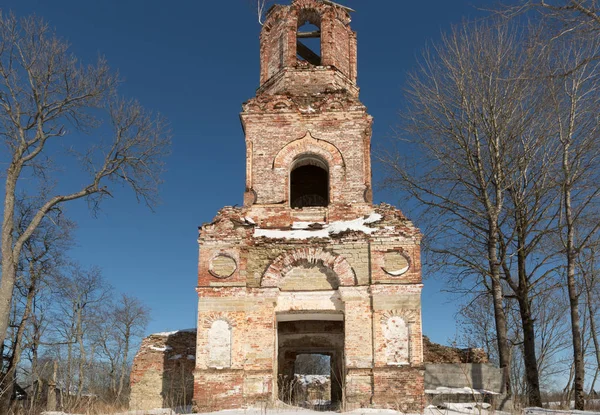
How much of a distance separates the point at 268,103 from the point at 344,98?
6.24 feet

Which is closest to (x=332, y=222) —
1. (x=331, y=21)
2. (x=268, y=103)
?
(x=268, y=103)

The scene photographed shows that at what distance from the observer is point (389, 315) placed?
11.8 m

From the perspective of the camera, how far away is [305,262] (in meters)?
12.6

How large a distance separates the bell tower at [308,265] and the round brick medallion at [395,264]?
21 mm

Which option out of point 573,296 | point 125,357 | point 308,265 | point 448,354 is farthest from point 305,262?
point 125,357

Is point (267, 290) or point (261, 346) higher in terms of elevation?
point (267, 290)

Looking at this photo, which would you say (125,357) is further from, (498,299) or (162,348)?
(498,299)

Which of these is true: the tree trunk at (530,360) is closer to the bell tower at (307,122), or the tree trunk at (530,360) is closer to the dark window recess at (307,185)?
the bell tower at (307,122)

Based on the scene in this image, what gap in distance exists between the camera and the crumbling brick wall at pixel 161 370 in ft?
46.0

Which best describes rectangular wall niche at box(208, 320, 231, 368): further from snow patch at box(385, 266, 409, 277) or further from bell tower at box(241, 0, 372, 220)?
snow patch at box(385, 266, 409, 277)

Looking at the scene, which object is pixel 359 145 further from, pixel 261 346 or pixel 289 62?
pixel 261 346

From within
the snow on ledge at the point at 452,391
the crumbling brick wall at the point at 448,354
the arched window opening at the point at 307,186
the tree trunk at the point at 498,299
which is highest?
the arched window opening at the point at 307,186

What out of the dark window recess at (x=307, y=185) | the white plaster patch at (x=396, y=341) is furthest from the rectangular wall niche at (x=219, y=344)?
the dark window recess at (x=307, y=185)

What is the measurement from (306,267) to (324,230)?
0.92 meters
